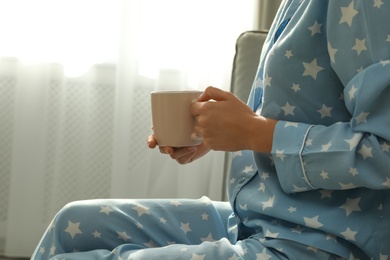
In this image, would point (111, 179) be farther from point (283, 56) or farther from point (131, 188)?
point (283, 56)

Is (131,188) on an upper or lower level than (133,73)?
lower

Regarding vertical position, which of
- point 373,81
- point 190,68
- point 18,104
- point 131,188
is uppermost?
point 373,81

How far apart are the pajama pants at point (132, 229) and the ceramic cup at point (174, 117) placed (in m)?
0.14

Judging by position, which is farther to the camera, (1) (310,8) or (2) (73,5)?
(2) (73,5)

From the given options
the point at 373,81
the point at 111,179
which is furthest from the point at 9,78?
the point at 373,81

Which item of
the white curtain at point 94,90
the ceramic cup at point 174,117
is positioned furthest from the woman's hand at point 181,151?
the white curtain at point 94,90

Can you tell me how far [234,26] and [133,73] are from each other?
0.38 metres

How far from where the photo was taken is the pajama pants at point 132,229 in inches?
36.9

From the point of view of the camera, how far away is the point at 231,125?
0.90 meters

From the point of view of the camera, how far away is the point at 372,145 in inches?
32.9

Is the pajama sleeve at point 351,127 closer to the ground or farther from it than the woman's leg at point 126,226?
farther from it

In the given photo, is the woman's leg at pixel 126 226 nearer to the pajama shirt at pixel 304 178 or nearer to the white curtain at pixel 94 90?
the pajama shirt at pixel 304 178

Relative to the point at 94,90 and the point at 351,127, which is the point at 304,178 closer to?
the point at 351,127

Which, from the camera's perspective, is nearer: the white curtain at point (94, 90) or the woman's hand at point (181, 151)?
the woman's hand at point (181, 151)
